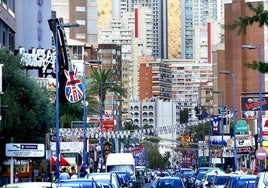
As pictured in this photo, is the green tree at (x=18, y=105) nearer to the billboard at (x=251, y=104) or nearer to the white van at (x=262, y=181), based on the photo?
the billboard at (x=251, y=104)

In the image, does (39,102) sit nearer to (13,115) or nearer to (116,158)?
(13,115)

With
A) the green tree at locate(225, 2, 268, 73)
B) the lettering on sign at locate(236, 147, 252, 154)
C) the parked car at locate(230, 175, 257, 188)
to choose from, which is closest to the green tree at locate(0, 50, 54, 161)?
the parked car at locate(230, 175, 257, 188)

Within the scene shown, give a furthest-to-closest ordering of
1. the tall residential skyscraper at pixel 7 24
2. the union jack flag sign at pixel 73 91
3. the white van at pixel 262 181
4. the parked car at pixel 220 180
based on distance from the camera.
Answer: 1. the tall residential skyscraper at pixel 7 24
2. the union jack flag sign at pixel 73 91
3. the parked car at pixel 220 180
4. the white van at pixel 262 181

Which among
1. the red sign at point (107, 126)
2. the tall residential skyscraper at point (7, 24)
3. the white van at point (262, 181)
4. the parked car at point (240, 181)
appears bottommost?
the parked car at point (240, 181)

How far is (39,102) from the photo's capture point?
55.9 meters

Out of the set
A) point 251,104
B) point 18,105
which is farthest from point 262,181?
point 251,104

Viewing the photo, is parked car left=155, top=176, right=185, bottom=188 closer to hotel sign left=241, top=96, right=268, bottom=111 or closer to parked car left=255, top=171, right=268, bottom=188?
parked car left=255, top=171, right=268, bottom=188

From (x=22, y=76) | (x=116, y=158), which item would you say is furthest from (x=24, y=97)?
(x=116, y=158)

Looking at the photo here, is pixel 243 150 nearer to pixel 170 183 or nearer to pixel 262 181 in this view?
pixel 170 183

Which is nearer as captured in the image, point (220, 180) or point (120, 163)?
point (220, 180)

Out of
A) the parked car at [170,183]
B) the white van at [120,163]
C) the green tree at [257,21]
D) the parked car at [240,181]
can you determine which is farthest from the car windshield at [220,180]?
the green tree at [257,21]

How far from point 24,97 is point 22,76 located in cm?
121

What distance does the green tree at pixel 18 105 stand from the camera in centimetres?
5247

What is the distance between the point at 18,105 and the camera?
5353cm
